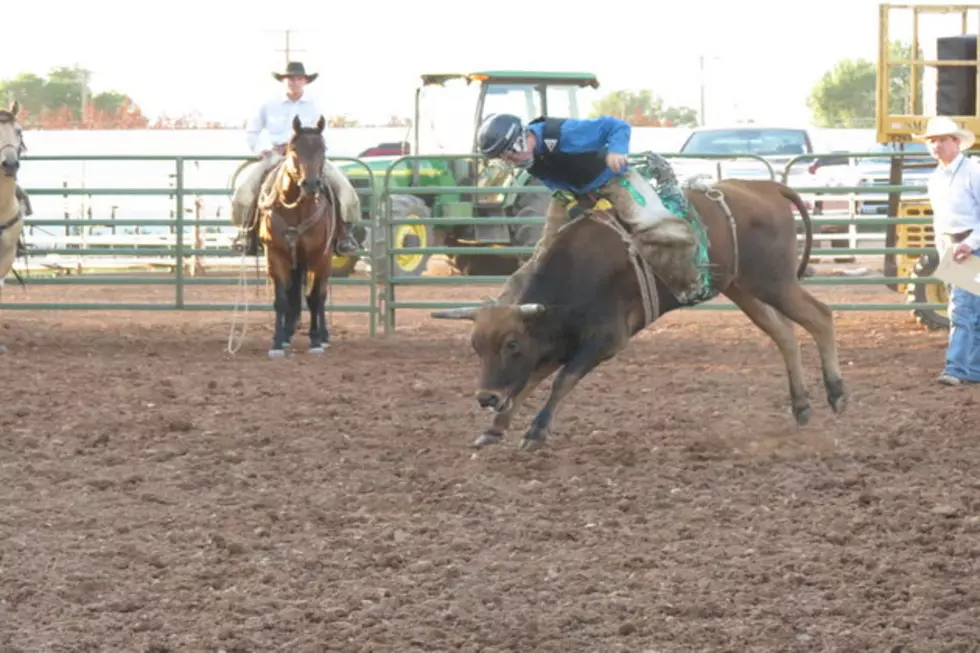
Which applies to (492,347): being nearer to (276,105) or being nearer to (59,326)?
(276,105)

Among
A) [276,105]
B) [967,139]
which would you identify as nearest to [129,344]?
[276,105]

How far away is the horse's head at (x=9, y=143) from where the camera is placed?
11336 millimetres

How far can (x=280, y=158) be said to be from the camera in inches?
478

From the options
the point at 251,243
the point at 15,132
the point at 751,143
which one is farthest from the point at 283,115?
the point at 751,143

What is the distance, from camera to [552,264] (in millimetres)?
7582

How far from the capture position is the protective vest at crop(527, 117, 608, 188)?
7.45m

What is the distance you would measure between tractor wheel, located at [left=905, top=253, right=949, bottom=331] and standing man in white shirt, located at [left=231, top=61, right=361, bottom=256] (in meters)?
4.49

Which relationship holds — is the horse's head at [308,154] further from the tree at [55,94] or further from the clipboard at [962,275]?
the tree at [55,94]

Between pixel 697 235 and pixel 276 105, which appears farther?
pixel 276 105

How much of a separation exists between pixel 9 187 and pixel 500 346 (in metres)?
5.76

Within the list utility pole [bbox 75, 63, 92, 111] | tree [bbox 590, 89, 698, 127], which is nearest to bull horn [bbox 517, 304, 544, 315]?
utility pole [bbox 75, 63, 92, 111]

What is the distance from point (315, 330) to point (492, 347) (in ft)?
16.7

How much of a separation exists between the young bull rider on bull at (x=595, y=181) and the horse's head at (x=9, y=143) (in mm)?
4959

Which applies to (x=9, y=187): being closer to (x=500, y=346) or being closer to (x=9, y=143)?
(x=9, y=143)
